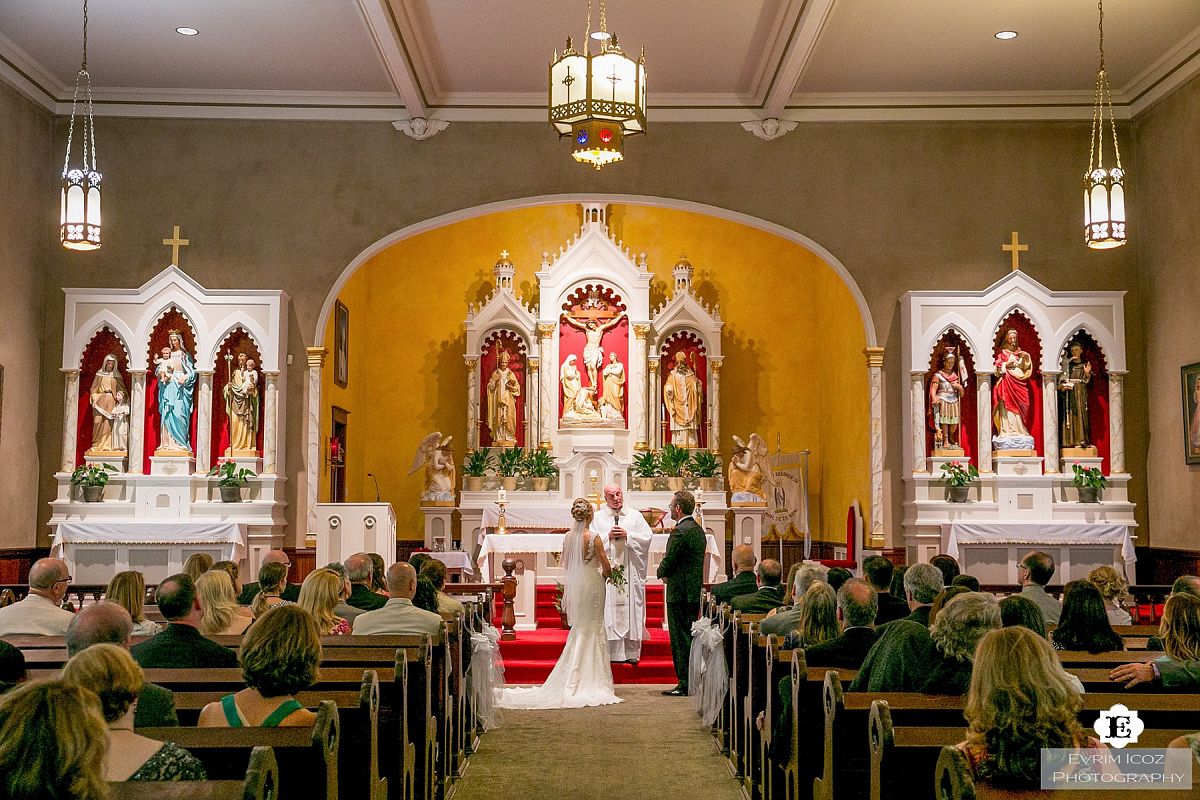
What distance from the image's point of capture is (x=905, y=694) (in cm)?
356

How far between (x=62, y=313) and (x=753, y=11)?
6.64 meters

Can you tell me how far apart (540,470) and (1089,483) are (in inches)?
220

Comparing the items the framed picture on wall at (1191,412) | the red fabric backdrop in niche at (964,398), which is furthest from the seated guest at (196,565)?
the framed picture on wall at (1191,412)

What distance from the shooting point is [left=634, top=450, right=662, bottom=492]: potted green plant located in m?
12.8

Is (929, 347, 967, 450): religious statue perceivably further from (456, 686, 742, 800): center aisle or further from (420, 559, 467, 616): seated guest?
(420, 559, 467, 616): seated guest

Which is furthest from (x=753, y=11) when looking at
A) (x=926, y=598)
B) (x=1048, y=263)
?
(x=926, y=598)

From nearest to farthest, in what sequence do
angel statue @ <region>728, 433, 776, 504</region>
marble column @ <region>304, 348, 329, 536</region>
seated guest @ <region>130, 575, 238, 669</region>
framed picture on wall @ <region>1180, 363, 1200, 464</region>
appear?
seated guest @ <region>130, 575, 238, 669</region> → framed picture on wall @ <region>1180, 363, 1200, 464</region> → marble column @ <region>304, 348, 329, 536</region> → angel statue @ <region>728, 433, 776, 504</region>

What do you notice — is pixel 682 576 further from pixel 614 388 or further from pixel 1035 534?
pixel 614 388

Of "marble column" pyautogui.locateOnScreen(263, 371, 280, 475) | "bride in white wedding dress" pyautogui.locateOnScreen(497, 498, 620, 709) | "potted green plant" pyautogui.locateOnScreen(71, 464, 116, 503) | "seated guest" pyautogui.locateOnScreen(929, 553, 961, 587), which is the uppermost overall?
"marble column" pyautogui.locateOnScreen(263, 371, 280, 475)

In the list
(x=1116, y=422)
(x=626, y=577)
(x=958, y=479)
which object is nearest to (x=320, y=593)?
(x=626, y=577)

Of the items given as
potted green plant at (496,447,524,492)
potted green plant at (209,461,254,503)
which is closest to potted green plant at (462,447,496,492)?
potted green plant at (496,447,524,492)

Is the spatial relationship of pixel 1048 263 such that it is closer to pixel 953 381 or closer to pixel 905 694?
pixel 953 381

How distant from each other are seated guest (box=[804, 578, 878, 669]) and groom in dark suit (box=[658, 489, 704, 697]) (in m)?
3.26

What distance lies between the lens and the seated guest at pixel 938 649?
357 cm
